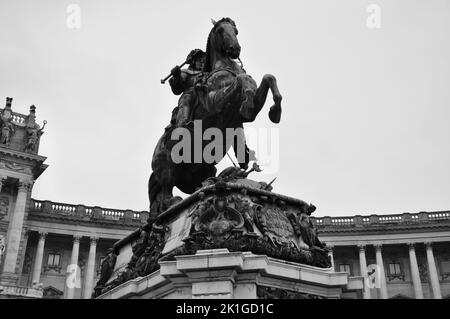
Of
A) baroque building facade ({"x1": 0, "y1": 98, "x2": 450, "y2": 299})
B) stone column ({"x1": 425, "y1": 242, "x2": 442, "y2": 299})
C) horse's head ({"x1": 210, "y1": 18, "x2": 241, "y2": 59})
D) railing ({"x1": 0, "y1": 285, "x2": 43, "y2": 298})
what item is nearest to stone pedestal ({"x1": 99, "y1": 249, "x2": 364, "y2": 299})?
horse's head ({"x1": 210, "y1": 18, "x2": 241, "y2": 59})

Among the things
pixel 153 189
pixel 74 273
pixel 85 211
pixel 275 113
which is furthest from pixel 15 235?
pixel 275 113

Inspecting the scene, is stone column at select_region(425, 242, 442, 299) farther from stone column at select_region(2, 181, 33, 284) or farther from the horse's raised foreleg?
the horse's raised foreleg

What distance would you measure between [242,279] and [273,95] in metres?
2.77

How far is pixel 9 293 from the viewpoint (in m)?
38.7

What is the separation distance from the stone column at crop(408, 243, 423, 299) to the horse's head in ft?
181

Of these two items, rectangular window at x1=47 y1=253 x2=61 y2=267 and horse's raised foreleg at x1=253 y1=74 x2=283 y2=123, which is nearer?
horse's raised foreleg at x1=253 y1=74 x2=283 y2=123

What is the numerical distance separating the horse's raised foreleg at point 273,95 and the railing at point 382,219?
53778mm

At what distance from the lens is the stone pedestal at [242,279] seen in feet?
20.7

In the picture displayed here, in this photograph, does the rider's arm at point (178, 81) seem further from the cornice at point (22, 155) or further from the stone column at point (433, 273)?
the stone column at point (433, 273)

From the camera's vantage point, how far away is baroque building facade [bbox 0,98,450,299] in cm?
5691

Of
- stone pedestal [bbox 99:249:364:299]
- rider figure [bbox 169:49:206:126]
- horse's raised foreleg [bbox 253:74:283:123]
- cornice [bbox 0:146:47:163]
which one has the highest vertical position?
cornice [bbox 0:146:47:163]

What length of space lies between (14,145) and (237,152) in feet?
178

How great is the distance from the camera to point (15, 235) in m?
54.4
